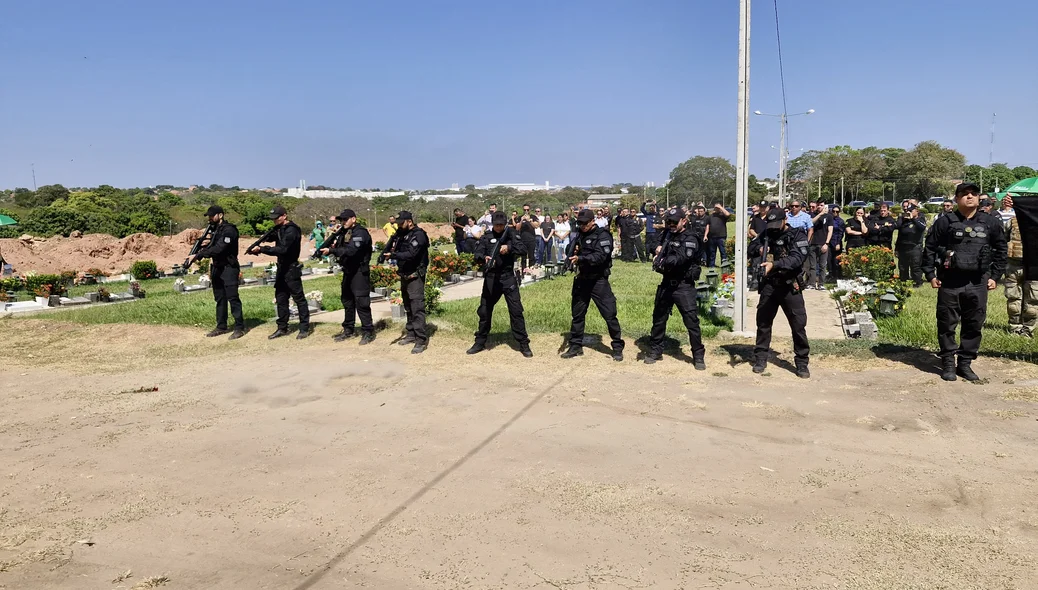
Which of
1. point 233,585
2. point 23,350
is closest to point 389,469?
point 233,585

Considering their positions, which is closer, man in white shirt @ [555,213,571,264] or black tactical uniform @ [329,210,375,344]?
black tactical uniform @ [329,210,375,344]

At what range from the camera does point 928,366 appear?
24.5ft

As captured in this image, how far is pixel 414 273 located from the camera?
9180mm

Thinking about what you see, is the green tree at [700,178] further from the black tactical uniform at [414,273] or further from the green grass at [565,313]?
the black tactical uniform at [414,273]

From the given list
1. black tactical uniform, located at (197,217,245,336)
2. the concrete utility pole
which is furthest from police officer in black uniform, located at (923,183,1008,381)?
black tactical uniform, located at (197,217,245,336)

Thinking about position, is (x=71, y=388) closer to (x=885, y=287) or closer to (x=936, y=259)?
(x=936, y=259)

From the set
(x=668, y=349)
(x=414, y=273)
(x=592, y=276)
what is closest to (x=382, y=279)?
(x=414, y=273)

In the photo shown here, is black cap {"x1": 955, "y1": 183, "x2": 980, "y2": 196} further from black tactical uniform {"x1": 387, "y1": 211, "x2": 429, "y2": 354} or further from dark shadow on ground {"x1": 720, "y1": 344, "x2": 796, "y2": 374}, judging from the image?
black tactical uniform {"x1": 387, "y1": 211, "x2": 429, "y2": 354}

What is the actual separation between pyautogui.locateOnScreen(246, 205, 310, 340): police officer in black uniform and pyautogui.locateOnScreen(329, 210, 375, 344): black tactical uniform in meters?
0.73

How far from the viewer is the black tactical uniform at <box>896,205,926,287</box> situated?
1339 centimetres

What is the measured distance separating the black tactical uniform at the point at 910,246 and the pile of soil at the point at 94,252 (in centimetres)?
2157

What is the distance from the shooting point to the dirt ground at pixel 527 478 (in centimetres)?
362

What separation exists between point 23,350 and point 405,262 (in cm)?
605

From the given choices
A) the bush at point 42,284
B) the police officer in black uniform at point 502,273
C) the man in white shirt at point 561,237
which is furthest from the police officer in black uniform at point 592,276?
the bush at point 42,284
